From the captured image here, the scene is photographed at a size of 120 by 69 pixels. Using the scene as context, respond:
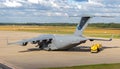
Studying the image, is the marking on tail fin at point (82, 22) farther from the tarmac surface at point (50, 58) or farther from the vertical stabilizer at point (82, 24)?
the tarmac surface at point (50, 58)

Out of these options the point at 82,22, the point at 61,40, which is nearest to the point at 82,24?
the point at 82,22

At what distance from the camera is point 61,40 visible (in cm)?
3806

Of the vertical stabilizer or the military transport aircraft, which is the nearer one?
the military transport aircraft

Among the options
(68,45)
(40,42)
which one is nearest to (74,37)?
(68,45)

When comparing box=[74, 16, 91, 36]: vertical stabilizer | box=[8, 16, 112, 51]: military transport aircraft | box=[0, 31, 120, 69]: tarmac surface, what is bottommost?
box=[0, 31, 120, 69]: tarmac surface

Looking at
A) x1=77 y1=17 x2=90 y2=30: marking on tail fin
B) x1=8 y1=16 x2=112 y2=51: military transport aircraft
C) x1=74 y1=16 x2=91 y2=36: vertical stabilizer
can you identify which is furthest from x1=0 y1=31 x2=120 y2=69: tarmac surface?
x1=77 y1=17 x2=90 y2=30: marking on tail fin

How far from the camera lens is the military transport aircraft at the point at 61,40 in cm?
3725

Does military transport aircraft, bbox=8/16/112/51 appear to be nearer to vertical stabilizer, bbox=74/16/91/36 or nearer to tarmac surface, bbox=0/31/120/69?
vertical stabilizer, bbox=74/16/91/36

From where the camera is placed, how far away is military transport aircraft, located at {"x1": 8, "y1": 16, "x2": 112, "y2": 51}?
37.2 metres

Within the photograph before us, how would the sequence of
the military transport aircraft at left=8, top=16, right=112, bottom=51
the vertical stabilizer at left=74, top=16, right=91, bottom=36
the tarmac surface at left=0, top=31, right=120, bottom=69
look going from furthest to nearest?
the vertical stabilizer at left=74, top=16, right=91, bottom=36 → the military transport aircraft at left=8, top=16, right=112, bottom=51 → the tarmac surface at left=0, top=31, right=120, bottom=69

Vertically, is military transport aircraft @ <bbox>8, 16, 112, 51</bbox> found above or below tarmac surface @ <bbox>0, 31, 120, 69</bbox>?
above

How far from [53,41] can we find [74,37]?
2790 mm

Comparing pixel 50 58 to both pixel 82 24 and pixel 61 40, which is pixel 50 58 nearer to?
pixel 61 40

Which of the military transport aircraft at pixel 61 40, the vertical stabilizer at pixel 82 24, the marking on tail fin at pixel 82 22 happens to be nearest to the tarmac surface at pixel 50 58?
the military transport aircraft at pixel 61 40
